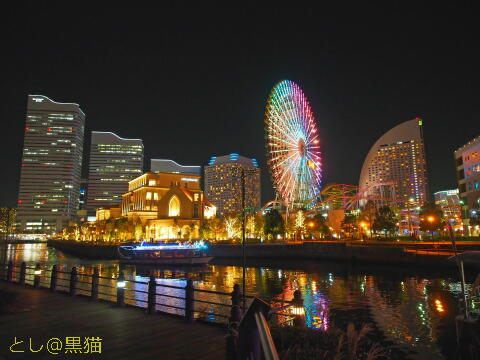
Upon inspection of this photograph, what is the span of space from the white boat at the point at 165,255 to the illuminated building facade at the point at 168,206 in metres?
37.2

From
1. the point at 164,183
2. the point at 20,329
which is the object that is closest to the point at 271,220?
the point at 164,183

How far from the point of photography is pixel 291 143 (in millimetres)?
71875

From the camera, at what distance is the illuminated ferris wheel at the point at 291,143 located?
230 feet

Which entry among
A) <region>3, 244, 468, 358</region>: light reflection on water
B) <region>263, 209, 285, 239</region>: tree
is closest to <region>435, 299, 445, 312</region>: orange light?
<region>3, 244, 468, 358</region>: light reflection on water

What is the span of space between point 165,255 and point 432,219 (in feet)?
192

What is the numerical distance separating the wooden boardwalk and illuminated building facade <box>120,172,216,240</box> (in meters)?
91.2

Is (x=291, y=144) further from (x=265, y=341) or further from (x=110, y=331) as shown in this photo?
(x=265, y=341)

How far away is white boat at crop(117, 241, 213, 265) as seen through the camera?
210 ft

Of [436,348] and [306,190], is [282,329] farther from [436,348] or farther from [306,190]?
[306,190]

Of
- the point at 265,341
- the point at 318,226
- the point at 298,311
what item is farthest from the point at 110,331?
the point at 318,226

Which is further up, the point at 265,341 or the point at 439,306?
the point at 265,341

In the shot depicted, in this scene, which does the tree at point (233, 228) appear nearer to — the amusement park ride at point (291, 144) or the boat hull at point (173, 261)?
the amusement park ride at point (291, 144)

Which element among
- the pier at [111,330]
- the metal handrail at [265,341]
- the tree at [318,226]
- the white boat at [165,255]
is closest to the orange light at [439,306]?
the pier at [111,330]

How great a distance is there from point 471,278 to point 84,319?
41564 mm
